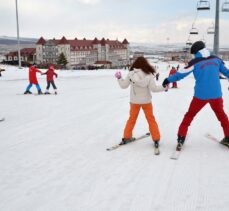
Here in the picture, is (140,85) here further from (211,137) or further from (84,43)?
(84,43)

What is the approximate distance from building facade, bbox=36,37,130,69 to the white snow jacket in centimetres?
10807

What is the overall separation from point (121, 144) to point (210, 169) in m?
1.66

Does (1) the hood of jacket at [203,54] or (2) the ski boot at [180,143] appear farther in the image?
(2) the ski boot at [180,143]

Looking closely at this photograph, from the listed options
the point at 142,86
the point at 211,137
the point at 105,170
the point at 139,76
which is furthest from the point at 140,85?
the point at 211,137

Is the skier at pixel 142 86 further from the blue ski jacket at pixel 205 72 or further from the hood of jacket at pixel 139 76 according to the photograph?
the blue ski jacket at pixel 205 72

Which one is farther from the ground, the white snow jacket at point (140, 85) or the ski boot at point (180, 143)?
the white snow jacket at point (140, 85)

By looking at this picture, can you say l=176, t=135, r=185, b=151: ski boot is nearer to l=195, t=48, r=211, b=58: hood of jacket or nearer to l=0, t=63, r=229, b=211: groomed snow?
l=0, t=63, r=229, b=211: groomed snow

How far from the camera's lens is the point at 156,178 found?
3678mm

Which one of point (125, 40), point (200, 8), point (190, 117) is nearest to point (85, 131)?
point (190, 117)

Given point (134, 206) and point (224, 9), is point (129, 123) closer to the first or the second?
point (134, 206)

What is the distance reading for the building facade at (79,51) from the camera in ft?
386

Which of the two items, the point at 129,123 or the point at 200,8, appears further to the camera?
the point at 200,8

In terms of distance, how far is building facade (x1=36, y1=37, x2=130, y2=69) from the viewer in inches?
4636

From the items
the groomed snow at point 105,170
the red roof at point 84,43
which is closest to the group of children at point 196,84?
the groomed snow at point 105,170
